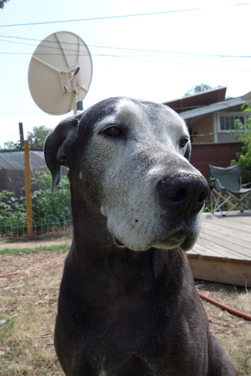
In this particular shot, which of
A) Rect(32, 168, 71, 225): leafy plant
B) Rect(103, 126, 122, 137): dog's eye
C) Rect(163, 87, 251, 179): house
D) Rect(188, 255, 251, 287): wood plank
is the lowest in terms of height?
Rect(188, 255, 251, 287): wood plank

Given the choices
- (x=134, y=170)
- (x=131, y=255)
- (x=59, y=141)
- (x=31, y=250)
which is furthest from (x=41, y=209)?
(x=134, y=170)

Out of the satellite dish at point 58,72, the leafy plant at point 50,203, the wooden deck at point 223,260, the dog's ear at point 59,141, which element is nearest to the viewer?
the dog's ear at point 59,141

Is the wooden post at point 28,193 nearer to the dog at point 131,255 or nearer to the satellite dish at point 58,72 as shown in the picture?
the satellite dish at point 58,72

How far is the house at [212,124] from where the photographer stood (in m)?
11.7

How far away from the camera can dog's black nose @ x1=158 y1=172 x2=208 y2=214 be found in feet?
3.94

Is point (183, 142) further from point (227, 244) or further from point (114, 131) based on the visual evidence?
point (227, 244)

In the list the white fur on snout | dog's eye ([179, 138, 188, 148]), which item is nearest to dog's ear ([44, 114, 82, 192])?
the white fur on snout

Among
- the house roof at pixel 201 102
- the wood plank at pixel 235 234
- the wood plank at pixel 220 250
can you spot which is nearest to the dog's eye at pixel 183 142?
the wood plank at pixel 220 250

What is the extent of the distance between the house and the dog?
331 inches

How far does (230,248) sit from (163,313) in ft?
8.97

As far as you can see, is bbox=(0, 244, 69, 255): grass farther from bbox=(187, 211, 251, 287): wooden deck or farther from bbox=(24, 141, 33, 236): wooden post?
bbox=(187, 211, 251, 287): wooden deck

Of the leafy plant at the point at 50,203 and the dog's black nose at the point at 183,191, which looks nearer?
the dog's black nose at the point at 183,191

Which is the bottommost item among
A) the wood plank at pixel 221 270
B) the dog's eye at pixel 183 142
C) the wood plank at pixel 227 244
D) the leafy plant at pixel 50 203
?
the wood plank at pixel 221 270

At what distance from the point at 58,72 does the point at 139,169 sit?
6451 mm
